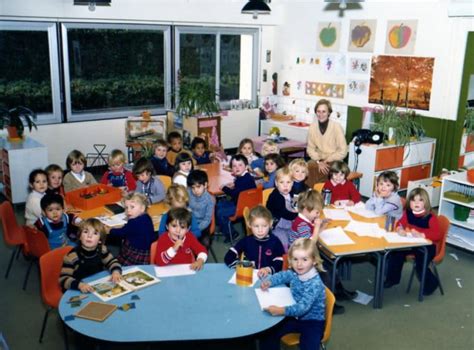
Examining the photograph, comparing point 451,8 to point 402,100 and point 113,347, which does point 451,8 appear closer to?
point 402,100

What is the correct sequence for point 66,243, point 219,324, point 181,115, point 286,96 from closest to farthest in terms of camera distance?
point 219,324 → point 66,243 → point 181,115 → point 286,96

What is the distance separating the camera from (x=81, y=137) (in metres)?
9.27

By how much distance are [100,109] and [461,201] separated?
21.6 ft

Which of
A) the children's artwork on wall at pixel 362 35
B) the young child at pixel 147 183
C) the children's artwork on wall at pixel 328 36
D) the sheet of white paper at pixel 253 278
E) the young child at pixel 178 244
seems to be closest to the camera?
the sheet of white paper at pixel 253 278

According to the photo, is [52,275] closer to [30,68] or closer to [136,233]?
[136,233]

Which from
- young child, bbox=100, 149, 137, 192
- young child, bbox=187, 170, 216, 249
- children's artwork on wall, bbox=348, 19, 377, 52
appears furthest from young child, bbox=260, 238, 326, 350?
children's artwork on wall, bbox=348, 19, 377, 52

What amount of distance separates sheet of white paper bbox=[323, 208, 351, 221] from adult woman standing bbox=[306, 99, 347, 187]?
168cm

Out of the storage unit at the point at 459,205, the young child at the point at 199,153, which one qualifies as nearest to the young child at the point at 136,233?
the young child at the point at 199,153

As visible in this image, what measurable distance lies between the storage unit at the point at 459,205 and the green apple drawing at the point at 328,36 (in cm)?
422

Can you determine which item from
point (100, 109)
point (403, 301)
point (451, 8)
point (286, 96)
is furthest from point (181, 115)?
point (403, 301)

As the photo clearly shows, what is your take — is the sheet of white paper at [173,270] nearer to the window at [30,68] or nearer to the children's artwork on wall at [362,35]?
the window at [30,68]

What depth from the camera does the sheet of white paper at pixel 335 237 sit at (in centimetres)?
449

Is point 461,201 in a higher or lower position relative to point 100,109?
lower

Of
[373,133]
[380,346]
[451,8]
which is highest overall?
[451,8]
